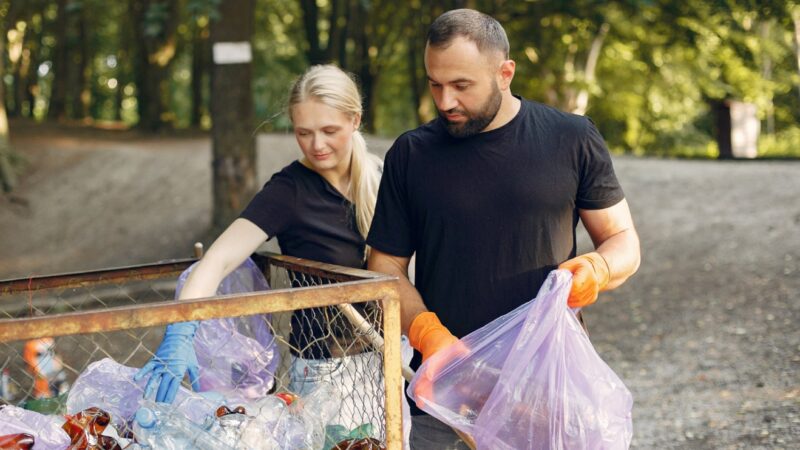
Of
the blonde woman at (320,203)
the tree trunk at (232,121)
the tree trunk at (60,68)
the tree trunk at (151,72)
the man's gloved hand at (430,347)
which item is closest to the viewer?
the man's gloved hand at (430,347)

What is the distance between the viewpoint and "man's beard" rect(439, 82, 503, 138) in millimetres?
2684

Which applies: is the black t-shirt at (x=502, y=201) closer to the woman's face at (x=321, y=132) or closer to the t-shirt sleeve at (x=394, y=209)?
the t-shirt sleeve at (x=394, y=209)

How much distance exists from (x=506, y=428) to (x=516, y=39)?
60.3 feet

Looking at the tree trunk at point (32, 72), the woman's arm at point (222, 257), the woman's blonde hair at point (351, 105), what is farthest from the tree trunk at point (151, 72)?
the woman's arm at point (222, 257)

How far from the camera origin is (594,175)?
8.96ft

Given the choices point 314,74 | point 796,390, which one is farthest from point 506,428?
point 796,390

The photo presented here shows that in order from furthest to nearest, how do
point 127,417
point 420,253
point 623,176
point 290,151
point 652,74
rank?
point 652,74
point 290,151
point 623,176
point 420,253
point 127,417

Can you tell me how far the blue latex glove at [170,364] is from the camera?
8.19ft

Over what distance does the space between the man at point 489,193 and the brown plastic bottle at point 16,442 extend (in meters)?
0.97

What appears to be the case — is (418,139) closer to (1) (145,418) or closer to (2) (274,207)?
(2) (274,207)

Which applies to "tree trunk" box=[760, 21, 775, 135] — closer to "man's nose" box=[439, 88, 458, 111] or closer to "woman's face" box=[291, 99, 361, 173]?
"woman's face" box=[291, 99, 361, 173]

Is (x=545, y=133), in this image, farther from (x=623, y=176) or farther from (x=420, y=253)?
(x=623, y=176)

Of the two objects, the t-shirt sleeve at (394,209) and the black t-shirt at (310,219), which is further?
the black t-shirt at (310,219)

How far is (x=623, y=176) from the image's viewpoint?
14.2 meters
